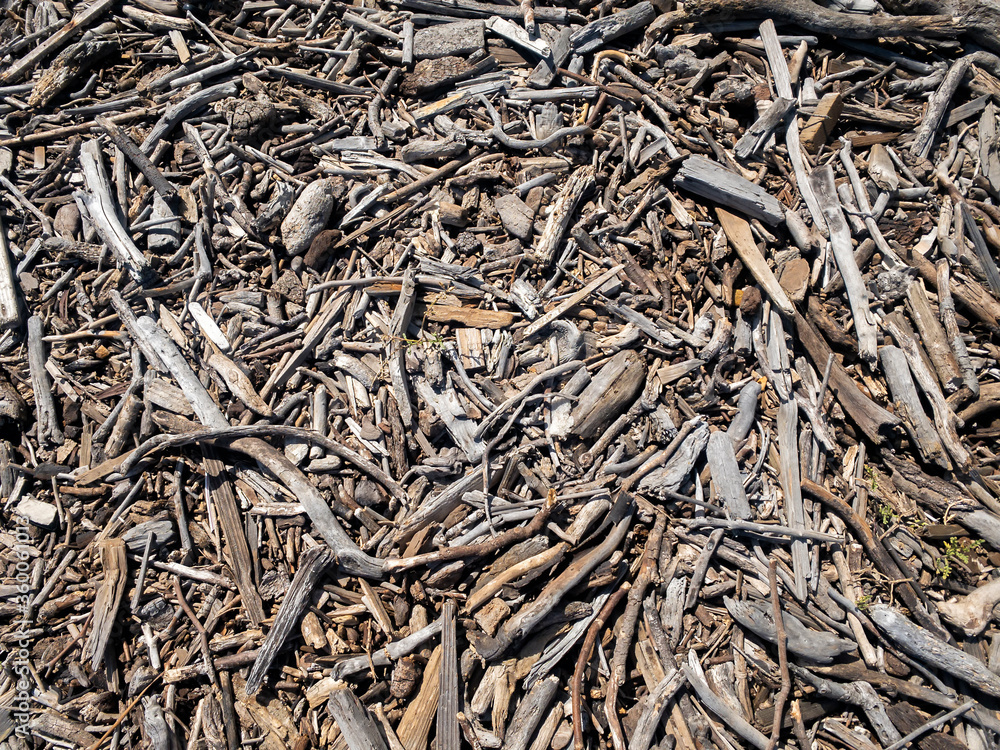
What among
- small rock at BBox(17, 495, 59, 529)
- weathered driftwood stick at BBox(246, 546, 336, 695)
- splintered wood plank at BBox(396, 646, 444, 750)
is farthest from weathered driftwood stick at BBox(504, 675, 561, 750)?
small rock at BBox(17, 495, 59, 529)

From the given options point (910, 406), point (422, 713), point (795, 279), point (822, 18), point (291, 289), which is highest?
point (822, 18)

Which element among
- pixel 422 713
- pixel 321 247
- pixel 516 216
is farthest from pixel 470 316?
pixel 422 713

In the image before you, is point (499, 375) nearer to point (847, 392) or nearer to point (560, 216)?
point (560, 216)

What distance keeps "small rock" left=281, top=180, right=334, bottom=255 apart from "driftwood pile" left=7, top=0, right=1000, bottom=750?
52 mm

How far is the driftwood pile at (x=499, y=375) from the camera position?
10.9ft

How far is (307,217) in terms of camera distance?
399 centimetres

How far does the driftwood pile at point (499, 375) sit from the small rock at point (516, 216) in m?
0.02

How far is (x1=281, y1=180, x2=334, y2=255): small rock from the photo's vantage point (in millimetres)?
3986

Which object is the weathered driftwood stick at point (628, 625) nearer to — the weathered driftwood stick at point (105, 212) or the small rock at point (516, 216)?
the small rock at point (516, 216)

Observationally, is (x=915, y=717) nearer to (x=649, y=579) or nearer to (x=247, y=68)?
(x=649, y=579)

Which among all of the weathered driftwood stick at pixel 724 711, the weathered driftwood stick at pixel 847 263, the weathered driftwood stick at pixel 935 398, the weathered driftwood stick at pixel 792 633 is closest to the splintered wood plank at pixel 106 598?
the weathered driftwood stick at pixel 724 711

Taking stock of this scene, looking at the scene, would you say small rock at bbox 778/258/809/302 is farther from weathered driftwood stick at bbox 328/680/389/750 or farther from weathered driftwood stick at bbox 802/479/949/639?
weathered driftwood stick at bbox 328/680/389/750

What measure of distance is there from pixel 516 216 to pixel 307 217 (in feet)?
5.10

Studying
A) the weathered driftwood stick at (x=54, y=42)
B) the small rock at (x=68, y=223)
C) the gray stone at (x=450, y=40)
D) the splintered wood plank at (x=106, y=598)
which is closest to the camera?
the splintered wood plank at (x=106, y=598)
